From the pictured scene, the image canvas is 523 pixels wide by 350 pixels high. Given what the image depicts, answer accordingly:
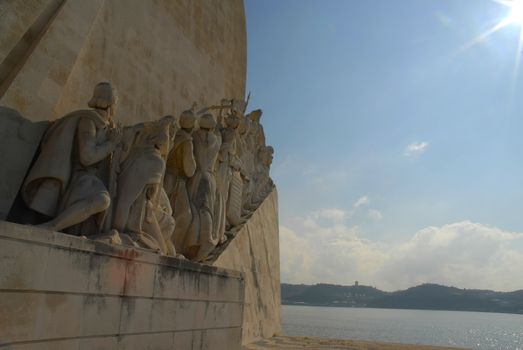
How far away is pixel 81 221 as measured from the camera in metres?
3.57

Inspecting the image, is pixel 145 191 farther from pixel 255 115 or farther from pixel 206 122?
pixel 255 115

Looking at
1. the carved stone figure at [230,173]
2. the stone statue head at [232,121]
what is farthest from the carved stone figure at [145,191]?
the stone statue head at [232,121]

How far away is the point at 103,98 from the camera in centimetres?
402

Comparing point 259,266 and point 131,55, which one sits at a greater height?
point 131,55

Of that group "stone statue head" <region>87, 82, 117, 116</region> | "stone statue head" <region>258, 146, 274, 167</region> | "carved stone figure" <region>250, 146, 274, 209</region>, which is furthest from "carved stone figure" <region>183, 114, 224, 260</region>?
"stone statue head" <region>258, 146, 274, 167</region>

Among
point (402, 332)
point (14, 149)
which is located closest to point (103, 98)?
point (14, 149)

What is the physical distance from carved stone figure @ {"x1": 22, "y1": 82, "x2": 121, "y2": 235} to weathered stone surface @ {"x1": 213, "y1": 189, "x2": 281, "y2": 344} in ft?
9.27

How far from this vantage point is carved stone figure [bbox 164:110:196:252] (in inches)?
202

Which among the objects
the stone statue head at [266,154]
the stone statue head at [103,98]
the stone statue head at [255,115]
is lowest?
the stone statue head at [103,98]

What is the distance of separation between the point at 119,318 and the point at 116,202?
101 cm

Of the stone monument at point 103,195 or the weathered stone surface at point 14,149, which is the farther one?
the weathered stone surface at point 14,149

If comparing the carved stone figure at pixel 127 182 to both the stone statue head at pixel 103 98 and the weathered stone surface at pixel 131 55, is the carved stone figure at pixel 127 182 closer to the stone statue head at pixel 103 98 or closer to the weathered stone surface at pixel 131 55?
the stone statue head at pixel 103 98

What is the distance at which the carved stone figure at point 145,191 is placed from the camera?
13.1ft

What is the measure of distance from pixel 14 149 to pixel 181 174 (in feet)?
6.30
